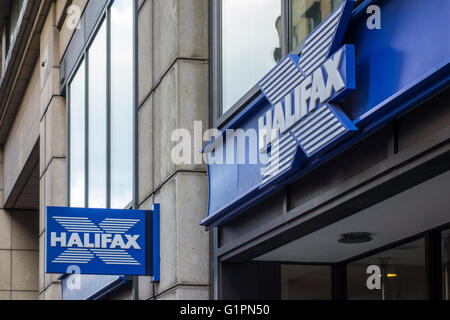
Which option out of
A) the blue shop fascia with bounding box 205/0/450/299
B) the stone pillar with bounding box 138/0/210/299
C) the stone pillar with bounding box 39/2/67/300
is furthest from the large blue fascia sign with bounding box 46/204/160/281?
the stone pillar with bounding box 39/2/67/300

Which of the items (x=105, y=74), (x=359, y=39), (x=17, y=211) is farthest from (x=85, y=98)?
(x=17, y=211)

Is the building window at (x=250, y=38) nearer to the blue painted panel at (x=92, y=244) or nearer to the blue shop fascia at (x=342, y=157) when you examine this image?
the blue shop fascia at (x=342, y=157)

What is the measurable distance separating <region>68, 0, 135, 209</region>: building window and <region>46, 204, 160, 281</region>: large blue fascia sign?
2176 millimetres

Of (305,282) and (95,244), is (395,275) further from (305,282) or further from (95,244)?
(95,244)

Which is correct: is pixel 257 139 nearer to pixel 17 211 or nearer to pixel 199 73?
pixel 199 73

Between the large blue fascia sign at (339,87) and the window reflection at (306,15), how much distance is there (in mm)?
481

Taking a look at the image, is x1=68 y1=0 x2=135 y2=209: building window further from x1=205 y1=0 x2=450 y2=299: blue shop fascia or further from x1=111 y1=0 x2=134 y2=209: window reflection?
x1=205 y1=0 x2=450 y2=299: blue shop fascia

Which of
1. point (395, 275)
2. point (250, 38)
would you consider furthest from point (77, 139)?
point (395, 275)

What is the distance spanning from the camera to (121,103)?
640 inches

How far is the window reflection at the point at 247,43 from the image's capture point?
1127 centimetres

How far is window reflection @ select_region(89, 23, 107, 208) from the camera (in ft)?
57.9

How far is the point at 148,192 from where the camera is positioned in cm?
1421

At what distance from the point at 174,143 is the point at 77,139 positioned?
309 inches

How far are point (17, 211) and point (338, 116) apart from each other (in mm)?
25753
